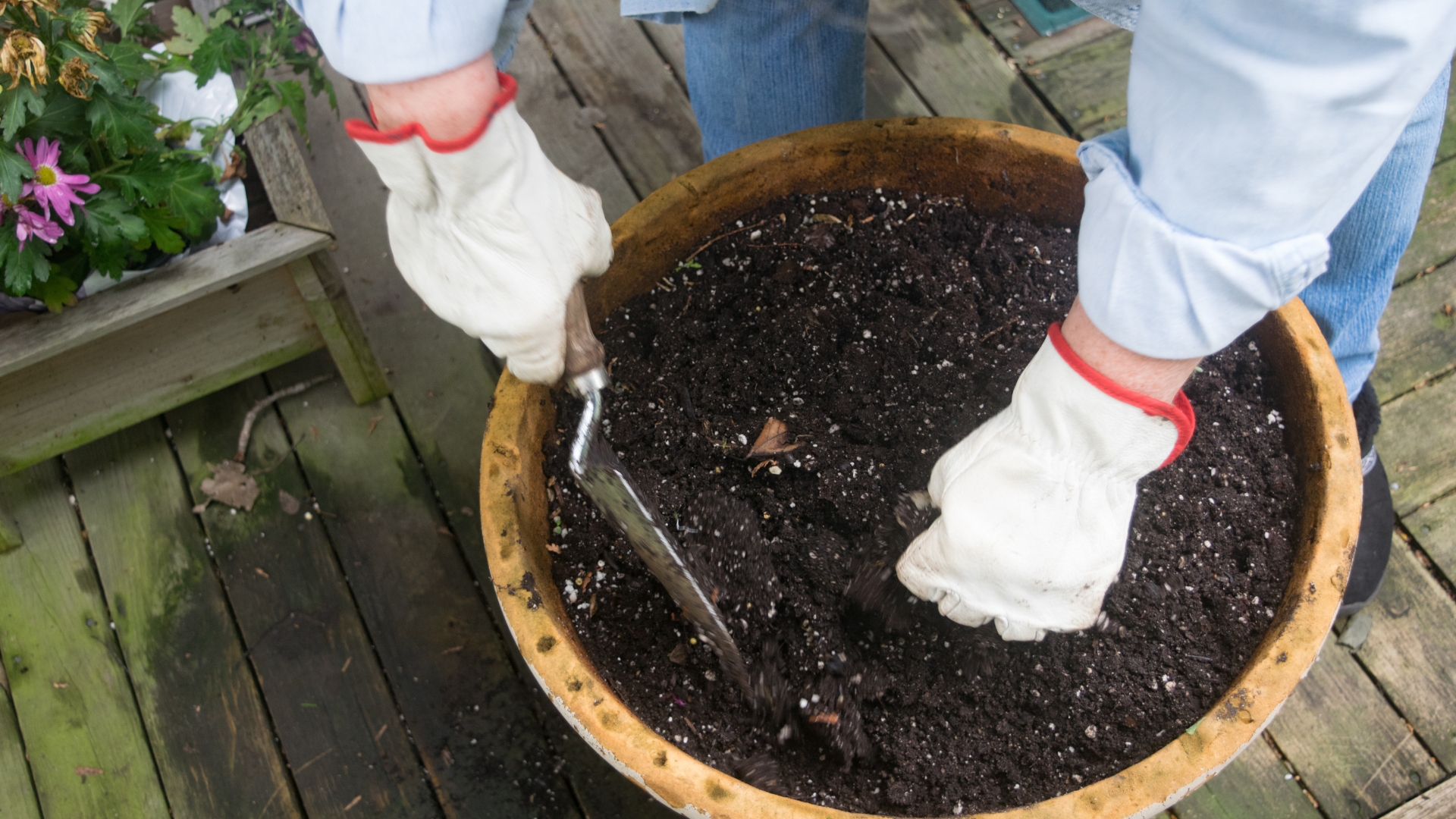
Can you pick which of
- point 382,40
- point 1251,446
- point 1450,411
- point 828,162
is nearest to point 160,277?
point 382,40

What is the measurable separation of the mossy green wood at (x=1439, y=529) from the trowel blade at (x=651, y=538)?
1.18 metres

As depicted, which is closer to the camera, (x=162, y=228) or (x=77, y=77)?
(x=77, y=77)

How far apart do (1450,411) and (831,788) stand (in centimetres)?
130

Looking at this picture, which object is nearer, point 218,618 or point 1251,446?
point 1251,446

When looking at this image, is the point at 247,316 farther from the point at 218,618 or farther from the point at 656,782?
the point at 656,782

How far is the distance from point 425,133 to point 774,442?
1.79ft

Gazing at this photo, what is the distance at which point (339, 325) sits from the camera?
1399mm

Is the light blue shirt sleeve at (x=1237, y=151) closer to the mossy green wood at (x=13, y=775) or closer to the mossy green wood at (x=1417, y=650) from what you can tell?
the mossy green wood at (x=1417, y=650)

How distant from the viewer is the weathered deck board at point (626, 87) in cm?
174

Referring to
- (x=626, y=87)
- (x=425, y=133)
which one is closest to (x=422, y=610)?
(x=425, y=133)

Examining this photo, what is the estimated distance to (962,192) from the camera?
1166mm

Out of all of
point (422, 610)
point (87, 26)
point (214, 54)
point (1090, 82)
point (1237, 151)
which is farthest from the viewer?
point (1090, 82)

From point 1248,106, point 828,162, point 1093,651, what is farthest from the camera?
point 828,162

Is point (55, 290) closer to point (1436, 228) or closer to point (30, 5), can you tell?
point (30, 5)
